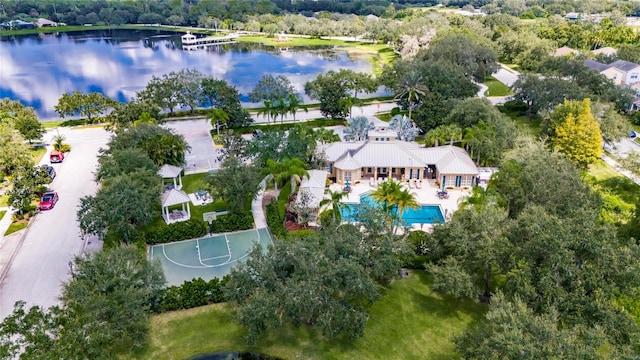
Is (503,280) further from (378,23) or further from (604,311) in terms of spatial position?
(378,23)

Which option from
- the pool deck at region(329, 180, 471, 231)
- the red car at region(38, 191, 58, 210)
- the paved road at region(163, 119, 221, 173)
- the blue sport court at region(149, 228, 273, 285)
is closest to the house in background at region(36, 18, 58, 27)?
the paved road at region(163, 119, 221, 173)

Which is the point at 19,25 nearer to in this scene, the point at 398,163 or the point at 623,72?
the point at 398,163

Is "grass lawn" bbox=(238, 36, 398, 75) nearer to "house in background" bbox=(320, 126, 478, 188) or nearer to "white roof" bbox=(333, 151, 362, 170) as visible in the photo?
"house in background" bbox=(320, 126, 478, 188)

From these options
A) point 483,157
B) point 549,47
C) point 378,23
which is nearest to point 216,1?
point 378,23

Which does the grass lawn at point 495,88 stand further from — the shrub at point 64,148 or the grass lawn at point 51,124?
the grass lawn at point 51,124

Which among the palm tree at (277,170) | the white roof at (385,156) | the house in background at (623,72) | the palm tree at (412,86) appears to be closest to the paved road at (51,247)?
the palm tree at (277,170)
